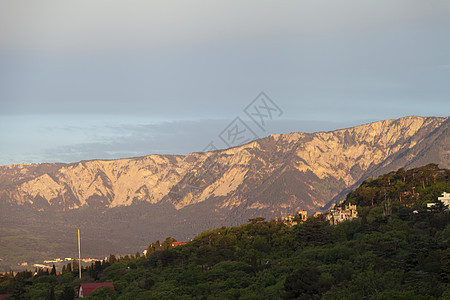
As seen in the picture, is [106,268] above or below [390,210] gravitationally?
below

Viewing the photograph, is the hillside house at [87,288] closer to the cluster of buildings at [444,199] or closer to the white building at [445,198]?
the cluster of buildings at [444,199]

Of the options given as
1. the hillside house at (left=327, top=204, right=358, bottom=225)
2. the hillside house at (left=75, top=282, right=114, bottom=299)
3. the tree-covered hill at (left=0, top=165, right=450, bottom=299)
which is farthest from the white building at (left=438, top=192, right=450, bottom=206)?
the hillside house at (left=75, top=282, right=114, bottom=299)

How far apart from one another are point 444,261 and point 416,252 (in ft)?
36.6

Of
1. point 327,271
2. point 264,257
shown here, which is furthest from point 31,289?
point 327,271

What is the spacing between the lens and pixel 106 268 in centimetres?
18662

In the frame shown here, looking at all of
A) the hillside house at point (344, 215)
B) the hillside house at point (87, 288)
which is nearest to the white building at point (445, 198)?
the hillside house at point (344, 215)

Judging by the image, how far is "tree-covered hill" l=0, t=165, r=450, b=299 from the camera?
93938 millimetres

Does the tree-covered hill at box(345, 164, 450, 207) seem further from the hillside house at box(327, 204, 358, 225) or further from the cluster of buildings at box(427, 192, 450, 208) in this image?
the hillside house at box(327, 204, 358, 225)

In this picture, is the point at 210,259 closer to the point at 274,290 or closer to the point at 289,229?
the point at 289,229

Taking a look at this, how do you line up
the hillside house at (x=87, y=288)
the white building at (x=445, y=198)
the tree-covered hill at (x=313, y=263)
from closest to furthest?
1. the tree-covered hill at (x=313, y=263)
2. the hillside house at (x=87, y=288)
3. the white building at (x=445, y=198)

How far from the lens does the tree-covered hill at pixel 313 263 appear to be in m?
93.9

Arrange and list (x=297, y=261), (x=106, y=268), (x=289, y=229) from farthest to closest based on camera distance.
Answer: (x=106, y=268) < (x=289, y=229) < (x=297, y=261)

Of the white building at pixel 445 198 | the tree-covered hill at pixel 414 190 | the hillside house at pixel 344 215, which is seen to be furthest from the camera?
the hillside house at pixel 344 215

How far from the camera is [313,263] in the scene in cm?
11994
